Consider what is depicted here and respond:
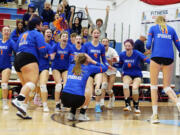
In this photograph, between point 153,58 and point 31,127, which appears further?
point 153,58

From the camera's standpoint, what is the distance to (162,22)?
6.31 metres

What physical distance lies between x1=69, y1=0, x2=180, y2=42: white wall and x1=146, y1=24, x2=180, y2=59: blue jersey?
10134 millimetres

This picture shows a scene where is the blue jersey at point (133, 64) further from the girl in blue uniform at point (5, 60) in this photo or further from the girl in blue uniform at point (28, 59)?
the girl in blue uniform at point (28, 59)

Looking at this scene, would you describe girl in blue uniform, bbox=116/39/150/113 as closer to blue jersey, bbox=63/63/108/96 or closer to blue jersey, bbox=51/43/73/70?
blue jersey, bbox=51/43/73/70

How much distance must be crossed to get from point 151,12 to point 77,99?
36.8 feet

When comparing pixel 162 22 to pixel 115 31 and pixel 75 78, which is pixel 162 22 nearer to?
pixel 75 78

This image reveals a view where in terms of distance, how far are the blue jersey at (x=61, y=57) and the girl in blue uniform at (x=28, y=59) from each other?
64.8 inches

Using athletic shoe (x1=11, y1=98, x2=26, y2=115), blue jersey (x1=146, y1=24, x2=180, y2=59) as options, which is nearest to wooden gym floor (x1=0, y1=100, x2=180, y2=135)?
athletic shoe (x1=11, y1=98, x2=26, y2=115)

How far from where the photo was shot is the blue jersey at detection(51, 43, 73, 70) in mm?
7711

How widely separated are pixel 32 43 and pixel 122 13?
12653 mm

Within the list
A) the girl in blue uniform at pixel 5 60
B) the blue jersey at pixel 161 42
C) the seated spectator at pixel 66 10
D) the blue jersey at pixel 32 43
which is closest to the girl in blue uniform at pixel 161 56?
the blue jersey at pixel 161 42

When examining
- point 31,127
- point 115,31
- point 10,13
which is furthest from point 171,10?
point 31,127

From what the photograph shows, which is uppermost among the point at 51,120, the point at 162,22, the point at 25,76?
the point at 162,22

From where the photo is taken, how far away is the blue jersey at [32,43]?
5934mm
